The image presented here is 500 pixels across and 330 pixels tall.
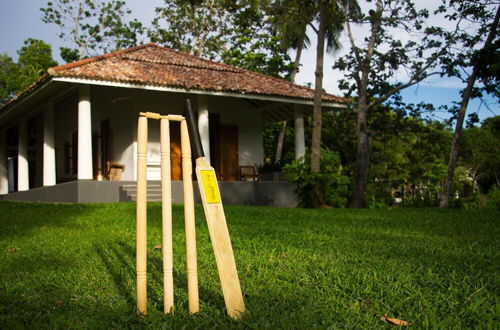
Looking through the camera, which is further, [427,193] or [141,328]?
[427,193]

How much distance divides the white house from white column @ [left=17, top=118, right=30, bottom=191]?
37 mm

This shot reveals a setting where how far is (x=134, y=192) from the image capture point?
1338 centimetres

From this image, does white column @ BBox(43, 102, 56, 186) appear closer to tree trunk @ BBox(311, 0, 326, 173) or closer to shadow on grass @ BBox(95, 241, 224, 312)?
tree trunk @ BBox(311, 0, 326, 173)

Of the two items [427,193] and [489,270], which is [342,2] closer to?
[427,193]

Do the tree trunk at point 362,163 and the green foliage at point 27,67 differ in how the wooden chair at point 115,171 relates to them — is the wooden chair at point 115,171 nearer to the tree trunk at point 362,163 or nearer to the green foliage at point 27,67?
the tree trunk at point 362,163

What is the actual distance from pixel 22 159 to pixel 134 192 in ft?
24.1

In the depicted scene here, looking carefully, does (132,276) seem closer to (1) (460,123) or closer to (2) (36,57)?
(1) (460,123)

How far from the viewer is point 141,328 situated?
8.63 ft

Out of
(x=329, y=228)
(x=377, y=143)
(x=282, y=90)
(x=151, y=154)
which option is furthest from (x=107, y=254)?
(x=377, y=143)

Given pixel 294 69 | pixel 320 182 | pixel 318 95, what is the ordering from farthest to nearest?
pixel 294 69
pixel 318 95
pixel 320 182

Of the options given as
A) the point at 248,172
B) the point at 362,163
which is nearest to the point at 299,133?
the point at 248,172

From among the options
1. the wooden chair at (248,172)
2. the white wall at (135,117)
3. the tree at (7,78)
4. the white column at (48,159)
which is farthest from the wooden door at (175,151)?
the tree at (7,78)

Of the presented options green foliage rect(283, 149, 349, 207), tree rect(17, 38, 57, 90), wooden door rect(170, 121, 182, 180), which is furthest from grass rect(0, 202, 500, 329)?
tree rect(17, 38, 57, 90)

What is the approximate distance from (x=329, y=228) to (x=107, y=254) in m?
3.12
